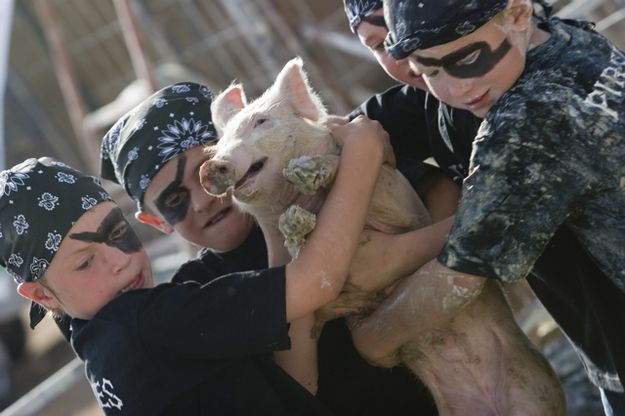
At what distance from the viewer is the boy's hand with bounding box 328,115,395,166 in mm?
2443

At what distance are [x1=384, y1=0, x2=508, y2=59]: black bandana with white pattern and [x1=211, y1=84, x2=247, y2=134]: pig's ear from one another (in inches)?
32.6

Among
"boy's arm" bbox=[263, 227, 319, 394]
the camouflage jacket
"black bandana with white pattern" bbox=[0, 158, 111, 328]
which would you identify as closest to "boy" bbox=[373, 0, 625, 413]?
the camouflage jacket

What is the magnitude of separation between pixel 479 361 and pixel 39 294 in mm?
1181

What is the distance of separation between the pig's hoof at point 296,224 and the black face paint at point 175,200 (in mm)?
615

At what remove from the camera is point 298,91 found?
266 cm

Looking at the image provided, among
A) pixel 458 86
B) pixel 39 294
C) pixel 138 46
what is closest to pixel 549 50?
pixel 458 86

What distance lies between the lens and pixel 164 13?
32.7ft

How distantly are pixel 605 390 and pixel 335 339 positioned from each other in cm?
79

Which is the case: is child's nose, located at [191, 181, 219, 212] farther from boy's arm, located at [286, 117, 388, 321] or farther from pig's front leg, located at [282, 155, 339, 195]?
boy's arm, located at [286, 117, 388, 321]

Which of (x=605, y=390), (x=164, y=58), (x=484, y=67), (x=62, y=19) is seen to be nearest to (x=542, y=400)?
(x=605, y=390)

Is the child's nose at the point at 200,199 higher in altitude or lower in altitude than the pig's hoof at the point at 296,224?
lower

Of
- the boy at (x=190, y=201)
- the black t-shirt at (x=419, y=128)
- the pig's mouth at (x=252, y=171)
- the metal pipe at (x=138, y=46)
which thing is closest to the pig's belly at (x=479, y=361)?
the boy at (x=190, y=201)

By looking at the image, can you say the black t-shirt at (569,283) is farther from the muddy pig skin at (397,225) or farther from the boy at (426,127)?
the muddy pig skin at (397,225)

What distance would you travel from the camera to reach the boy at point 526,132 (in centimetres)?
→ 190
